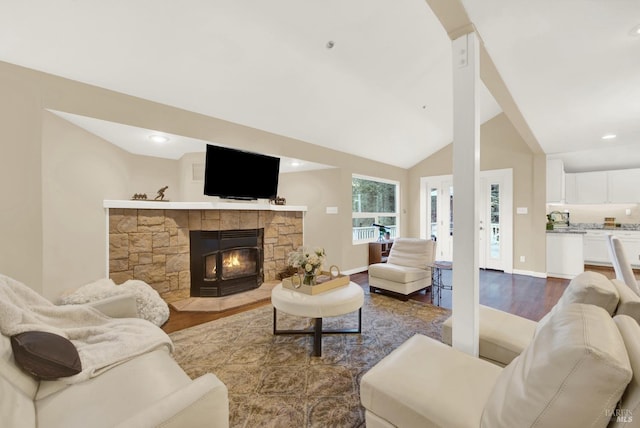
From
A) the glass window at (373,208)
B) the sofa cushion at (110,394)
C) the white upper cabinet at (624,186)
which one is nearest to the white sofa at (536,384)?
the sofa cushion at (110,394)

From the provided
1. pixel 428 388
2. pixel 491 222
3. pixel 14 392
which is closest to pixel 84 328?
pixel 14 392

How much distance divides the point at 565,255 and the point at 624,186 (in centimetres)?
227

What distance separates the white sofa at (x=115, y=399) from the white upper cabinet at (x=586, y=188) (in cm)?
779

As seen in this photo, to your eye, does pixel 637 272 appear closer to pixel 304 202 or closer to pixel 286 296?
pixel 304 202

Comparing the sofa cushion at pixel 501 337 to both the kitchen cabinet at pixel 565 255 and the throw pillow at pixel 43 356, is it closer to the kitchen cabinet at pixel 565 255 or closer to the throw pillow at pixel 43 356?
the throw pillow at pixel 43 356

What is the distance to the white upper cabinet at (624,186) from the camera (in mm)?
5395

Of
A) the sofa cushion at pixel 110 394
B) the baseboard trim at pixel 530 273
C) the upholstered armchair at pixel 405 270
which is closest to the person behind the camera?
the sofa cushion at pixel 110 394

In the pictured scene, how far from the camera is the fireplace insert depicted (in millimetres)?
3799

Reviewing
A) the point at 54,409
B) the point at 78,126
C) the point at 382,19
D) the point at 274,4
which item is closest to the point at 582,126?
the point at 382,19

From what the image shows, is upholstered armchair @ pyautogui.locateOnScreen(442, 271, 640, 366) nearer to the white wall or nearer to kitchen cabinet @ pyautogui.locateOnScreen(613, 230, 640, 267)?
the white wall

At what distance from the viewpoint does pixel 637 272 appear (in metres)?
5.31

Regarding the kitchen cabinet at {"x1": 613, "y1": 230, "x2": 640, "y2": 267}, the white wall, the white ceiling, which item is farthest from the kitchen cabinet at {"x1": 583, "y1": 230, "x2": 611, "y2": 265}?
the white wall

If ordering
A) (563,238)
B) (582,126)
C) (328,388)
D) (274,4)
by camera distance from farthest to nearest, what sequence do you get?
(563,238)
(582,126)
(274,4)
(328,388)

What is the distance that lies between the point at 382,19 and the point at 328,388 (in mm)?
3331
